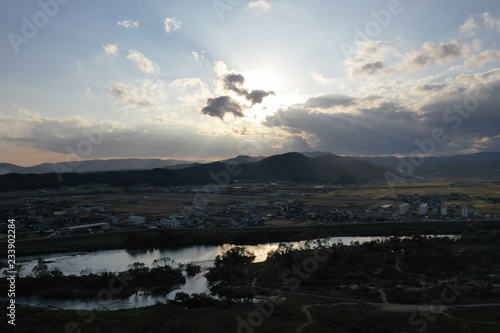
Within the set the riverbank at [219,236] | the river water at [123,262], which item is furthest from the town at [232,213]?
the river water at [123,262]

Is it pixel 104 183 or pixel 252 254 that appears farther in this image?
pixel 104 183

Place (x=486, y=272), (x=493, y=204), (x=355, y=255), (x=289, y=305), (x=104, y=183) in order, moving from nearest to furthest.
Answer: (x=289, y=305) → (x=486, y=272) → (x=355, y=255) → (x=493, y=204) → (x=104, y=183)

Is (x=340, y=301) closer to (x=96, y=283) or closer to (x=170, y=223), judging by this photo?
(x=96, y=283)

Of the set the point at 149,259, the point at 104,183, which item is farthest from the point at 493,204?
the point at 104,183

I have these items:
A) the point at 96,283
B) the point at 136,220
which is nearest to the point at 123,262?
the point at 96,283

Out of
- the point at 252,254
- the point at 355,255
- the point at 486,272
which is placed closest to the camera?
the point at 486,272

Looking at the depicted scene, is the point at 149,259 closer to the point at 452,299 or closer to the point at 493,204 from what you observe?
the point at 452,299
